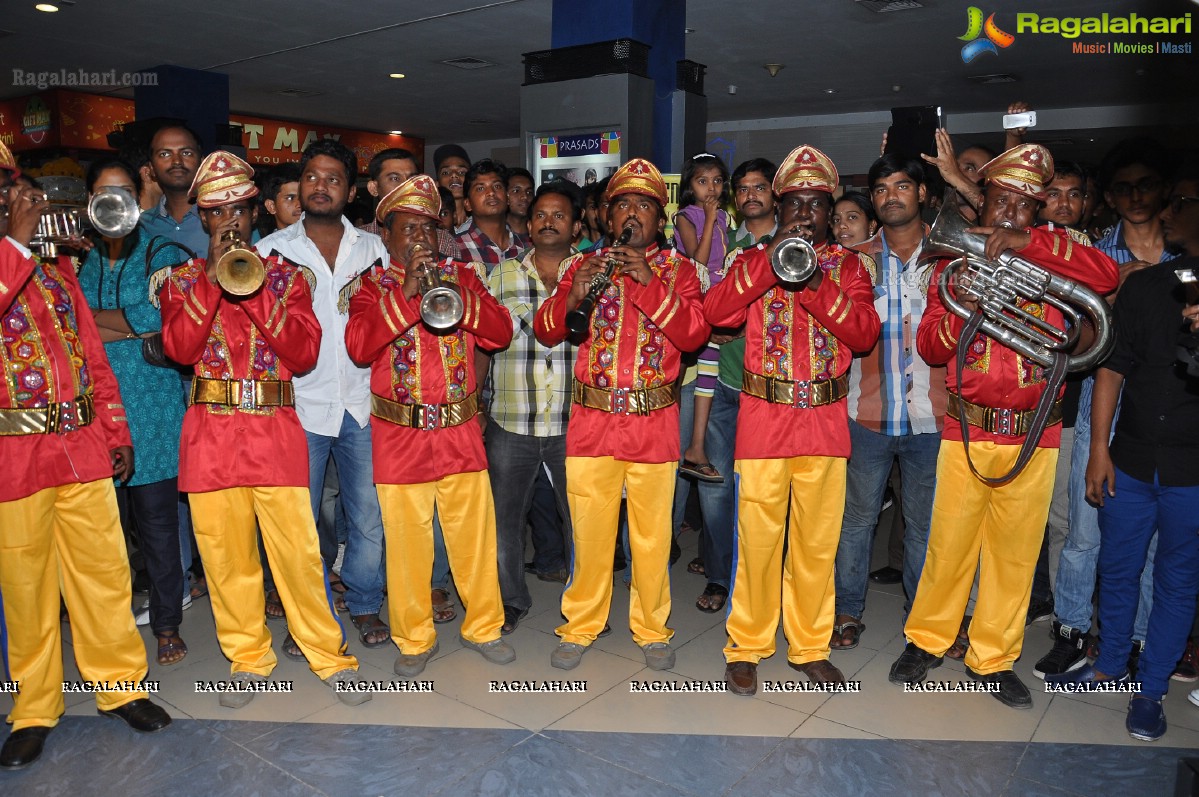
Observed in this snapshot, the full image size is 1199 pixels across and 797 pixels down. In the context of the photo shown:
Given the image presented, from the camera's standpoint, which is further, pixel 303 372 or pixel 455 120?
pixel 455 120

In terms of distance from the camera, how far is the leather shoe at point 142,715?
332 centimetres

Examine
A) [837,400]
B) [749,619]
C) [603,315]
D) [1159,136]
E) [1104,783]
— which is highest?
[1159,136]

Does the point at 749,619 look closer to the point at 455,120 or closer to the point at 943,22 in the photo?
the point at 943,22

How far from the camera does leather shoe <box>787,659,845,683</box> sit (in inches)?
146

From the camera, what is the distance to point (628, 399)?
12.0 feet

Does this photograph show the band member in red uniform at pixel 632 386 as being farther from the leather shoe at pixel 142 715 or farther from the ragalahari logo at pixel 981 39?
the ragalahari logo at pixel 981 39

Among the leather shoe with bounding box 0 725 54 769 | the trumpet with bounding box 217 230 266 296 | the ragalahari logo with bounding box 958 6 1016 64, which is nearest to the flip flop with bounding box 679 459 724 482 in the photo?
the trumpet with bounding box 217 230 266 296

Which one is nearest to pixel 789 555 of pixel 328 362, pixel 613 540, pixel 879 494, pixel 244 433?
pixel 879 494

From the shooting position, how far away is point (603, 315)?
3707 mm

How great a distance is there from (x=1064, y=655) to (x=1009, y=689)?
1.64 ft

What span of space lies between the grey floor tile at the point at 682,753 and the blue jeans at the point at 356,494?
1.21 metres

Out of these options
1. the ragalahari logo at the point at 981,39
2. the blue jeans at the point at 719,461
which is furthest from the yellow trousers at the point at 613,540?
the ragalahari logo at the point at 981,39

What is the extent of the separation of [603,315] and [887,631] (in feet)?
6.98

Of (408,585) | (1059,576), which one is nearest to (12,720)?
(408,585)
